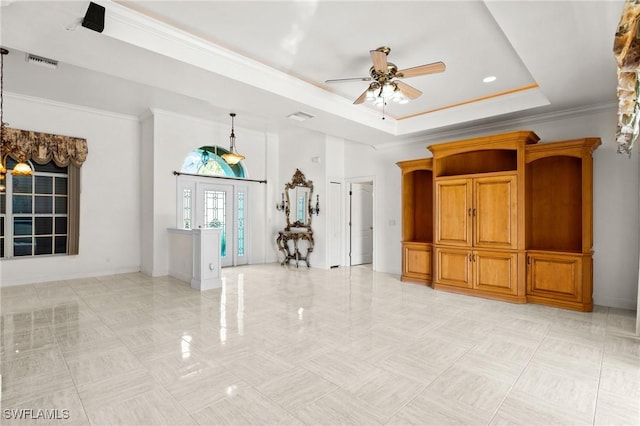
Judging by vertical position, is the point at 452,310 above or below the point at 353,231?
below

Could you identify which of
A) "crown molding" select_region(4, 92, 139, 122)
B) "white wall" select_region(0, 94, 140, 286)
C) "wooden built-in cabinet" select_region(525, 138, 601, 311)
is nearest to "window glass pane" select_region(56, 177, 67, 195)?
"white wall" select_region(0, 94, 140, 286)

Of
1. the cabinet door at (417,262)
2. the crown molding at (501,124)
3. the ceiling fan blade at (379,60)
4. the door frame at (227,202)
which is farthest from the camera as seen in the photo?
the door frame at (227,202)

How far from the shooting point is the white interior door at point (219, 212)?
743cm

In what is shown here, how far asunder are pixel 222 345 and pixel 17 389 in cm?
147

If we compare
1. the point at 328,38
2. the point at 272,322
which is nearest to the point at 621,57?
the point at 328,38

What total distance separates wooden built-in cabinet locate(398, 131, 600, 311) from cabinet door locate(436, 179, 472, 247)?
0.02 m

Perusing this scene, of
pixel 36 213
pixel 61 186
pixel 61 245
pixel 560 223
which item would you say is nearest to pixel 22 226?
pixel 36 213

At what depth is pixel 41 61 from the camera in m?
4.19

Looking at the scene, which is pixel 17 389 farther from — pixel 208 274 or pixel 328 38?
pixel 328 38

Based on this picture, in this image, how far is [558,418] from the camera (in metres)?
2.06

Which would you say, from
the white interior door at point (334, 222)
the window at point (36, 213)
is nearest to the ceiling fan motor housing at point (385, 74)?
A: the white interior door at point (334, 222)

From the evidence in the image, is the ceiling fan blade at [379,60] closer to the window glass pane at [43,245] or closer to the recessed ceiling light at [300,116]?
the recessed ceiling light at [300,116]

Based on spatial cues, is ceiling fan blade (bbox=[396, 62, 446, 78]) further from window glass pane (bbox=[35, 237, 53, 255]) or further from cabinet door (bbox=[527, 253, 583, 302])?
window glass pane (bbox=[35, 237, 53, 255])

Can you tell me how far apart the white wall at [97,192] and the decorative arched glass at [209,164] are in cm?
105
